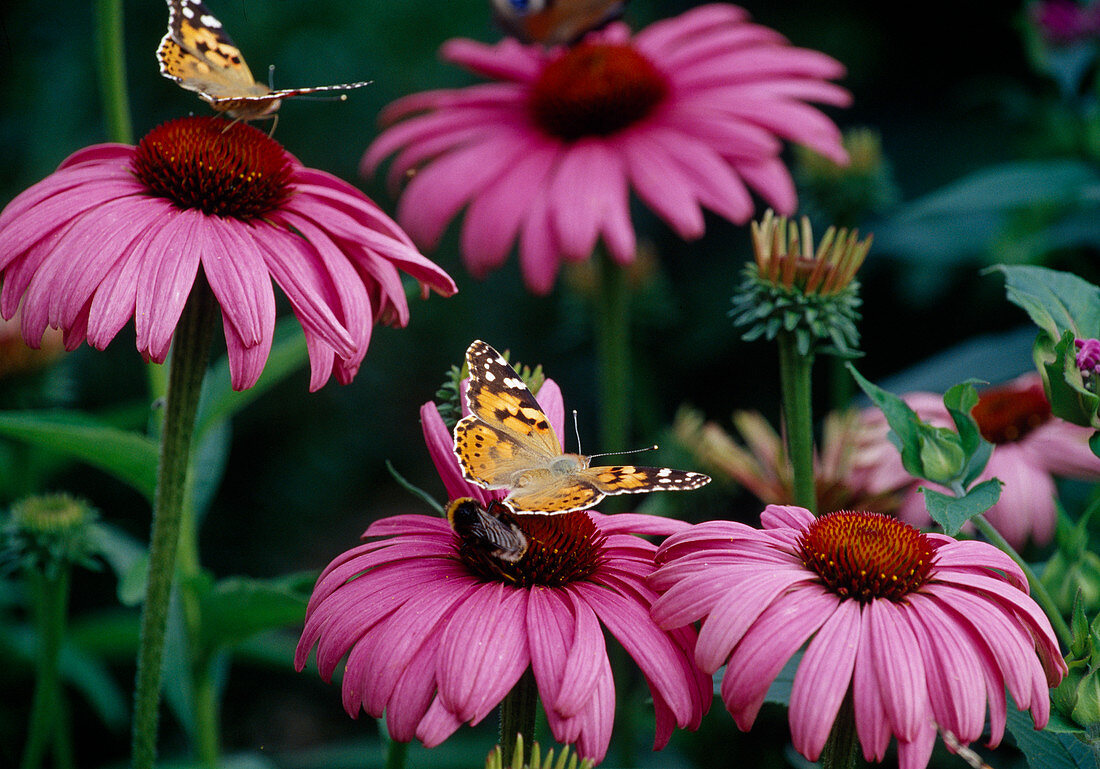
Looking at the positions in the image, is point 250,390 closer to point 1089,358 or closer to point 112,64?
point 112,64

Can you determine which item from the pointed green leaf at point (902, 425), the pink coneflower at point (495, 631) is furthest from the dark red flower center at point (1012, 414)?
the pink coneflower at point (495, 631)

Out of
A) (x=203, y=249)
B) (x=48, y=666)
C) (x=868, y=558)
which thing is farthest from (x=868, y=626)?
(x=48, y=666)

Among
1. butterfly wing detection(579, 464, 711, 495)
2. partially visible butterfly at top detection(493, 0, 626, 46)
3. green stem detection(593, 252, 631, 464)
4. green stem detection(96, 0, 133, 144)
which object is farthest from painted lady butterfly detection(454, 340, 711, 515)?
partially visible butterfly at top detection(493, 0, 626, 46)

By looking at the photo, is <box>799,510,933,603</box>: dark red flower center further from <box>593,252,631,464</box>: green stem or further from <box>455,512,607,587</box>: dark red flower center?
<box>593,252,631,464</box>: green stem

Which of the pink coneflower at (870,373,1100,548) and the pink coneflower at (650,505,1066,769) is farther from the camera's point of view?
the pink coneflower at (870,373,1100,548)

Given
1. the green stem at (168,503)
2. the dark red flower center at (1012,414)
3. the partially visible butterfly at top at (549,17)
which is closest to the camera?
the green stem at (168,503)

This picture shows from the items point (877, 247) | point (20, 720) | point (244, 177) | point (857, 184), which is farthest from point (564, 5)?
point (20, 720)

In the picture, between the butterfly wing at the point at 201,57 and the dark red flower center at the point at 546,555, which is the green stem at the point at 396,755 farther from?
the butterfly wing at the point at 201,57
